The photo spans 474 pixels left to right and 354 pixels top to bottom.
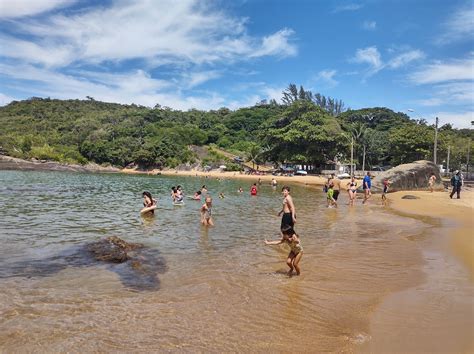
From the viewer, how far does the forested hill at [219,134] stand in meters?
67.9

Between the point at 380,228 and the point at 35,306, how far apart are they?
13.2 meters

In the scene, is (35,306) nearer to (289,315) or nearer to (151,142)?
(289,315)

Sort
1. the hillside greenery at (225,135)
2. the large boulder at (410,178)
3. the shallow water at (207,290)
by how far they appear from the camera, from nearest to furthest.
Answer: the shallow water at (207,290)
the large boulder at (410,178)
the hillside greenery at (225,135)

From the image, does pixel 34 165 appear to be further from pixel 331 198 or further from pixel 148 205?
pixel 331 198

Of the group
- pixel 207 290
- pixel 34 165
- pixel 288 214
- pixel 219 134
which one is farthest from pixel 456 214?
pixel 219 134

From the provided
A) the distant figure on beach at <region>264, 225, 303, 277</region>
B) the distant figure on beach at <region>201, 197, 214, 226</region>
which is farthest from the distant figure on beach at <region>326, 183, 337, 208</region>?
the distant figure on beach at <region>264, 225, 303, 277</region>

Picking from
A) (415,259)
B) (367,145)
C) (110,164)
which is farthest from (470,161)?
(110,164)

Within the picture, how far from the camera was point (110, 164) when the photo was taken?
308 feet

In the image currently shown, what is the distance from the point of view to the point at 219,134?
120 meters

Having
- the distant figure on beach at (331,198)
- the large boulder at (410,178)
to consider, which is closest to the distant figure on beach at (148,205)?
the distant figure on beach at (331,198)

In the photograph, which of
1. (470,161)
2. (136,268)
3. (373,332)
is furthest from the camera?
(470,161)

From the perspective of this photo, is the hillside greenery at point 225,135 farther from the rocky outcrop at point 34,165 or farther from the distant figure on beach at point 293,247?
the distant figure on beach at point 293,247

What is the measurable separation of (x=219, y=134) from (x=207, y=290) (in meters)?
113

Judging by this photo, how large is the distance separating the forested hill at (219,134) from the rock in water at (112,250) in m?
52.9
